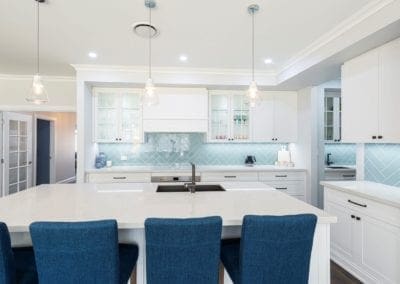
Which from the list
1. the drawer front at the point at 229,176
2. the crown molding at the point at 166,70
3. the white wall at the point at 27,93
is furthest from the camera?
the white wall at the point at 27,93

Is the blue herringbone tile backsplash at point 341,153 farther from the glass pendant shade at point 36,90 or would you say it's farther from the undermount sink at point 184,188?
the glass pendant shade at point 36,90

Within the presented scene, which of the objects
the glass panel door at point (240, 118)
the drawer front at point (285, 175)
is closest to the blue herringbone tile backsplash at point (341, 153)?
the drawer front at point (285, 175)

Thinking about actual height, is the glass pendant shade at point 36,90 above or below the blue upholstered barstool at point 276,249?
above

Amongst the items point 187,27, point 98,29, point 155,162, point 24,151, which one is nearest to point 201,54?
point 187,27

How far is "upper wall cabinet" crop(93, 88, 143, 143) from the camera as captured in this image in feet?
14.0

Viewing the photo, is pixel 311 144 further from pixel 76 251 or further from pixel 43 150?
pixel 43 150

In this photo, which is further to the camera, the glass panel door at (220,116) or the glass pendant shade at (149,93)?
the glass panel door at (220,116)

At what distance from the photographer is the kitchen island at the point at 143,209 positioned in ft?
5.06

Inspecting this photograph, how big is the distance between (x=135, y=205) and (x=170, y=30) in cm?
186

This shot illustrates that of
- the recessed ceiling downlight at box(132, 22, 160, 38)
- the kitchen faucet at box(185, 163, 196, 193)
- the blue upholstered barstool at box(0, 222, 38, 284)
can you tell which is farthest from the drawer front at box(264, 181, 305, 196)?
the blue upholstered barstool at box(0, 222, 38, 284)

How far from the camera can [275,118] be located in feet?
14.9

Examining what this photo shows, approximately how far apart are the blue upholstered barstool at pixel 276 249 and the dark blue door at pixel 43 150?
7182mm

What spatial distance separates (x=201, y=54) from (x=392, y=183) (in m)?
2.72

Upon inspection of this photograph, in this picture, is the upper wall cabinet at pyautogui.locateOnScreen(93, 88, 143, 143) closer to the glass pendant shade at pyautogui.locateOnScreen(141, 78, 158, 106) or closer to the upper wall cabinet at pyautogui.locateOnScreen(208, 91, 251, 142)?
the upper wall cabinet at pyautogui.locateOnScreen(208, 91, 251, 142)
